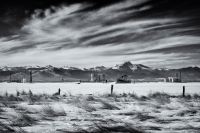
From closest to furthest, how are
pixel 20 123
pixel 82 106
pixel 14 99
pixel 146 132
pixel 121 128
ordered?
pixel 146 132 → pixel 121 128 → pixel 20 123 → pixel 82 106 → pixel 14 99

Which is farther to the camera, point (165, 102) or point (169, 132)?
point (165, 102)

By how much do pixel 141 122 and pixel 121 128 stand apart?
1446 millimetres

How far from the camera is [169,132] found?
19.0 feet

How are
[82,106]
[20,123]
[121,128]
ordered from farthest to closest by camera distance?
[82,106], [20,123], [121,128]

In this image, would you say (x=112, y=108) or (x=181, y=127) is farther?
(x=112, y=108)

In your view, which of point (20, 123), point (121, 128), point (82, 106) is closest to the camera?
point (121, 128)

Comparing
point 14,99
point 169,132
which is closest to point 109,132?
point 169,132

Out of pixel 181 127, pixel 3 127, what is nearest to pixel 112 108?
pixel 181 127

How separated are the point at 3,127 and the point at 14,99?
10384mm

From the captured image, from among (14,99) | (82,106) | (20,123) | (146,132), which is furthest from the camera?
(14,99)

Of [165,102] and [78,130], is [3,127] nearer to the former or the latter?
[78,130]

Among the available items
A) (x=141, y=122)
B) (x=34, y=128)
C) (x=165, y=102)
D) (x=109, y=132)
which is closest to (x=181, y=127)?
(x=141, y=122)

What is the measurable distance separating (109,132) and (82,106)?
17.1ft

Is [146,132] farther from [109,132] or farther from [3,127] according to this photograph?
[3,127]
